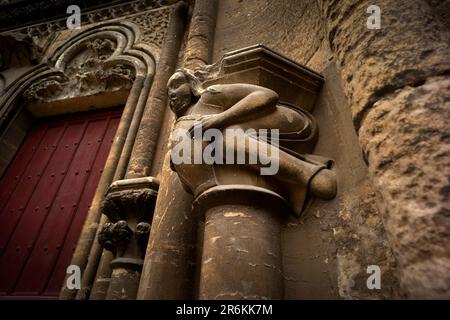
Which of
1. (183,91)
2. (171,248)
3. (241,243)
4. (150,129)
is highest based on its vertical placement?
(150,129)

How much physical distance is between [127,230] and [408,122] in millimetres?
1600

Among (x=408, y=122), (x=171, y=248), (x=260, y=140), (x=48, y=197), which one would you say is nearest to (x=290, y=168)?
(x=260, y=140)

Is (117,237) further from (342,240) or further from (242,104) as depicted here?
(342,240)

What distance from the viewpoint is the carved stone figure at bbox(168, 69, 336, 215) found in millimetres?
1298

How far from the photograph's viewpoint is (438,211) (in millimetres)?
768

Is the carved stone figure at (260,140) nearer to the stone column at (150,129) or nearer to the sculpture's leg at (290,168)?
the sculpture's leg at (290,168)

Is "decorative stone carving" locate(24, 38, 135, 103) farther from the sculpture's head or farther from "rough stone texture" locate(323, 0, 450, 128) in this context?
"rough stone texture" locate(323, 0, 450, 128)

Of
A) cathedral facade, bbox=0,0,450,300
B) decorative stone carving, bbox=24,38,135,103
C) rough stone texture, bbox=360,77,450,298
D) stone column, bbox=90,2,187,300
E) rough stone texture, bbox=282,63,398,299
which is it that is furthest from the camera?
decorative stone carving, bbox=24,38,135,103

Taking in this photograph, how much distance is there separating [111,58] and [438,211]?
363 centimetres

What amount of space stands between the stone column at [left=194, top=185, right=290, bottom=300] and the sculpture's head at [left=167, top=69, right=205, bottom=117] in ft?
2.10

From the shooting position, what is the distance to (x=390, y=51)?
107cm

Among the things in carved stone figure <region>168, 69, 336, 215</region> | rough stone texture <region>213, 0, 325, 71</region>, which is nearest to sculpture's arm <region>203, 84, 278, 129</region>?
carved stone figure <region>168, 69, 336, 215</region>
